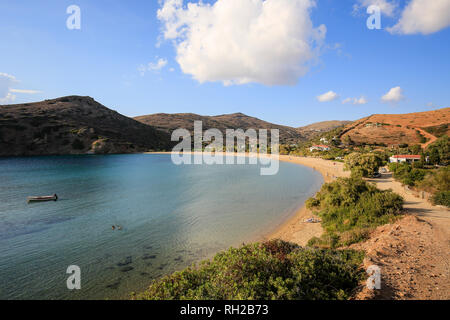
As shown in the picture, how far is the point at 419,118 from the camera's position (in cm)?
9300

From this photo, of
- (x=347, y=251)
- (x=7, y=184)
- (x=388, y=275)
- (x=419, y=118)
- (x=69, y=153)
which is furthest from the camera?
(x=69, y=153)

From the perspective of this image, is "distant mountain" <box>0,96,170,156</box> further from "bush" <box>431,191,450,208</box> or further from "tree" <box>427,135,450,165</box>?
"tree" <box>427,135,450,165</box>

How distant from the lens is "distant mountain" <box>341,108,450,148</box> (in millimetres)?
78312

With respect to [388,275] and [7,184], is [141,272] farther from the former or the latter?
[7,184]

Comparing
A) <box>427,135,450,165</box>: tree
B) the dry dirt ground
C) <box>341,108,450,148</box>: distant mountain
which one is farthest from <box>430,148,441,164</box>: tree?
<box>341,108,450,148</box>: distant mountain

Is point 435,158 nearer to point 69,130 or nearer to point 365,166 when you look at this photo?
point 365,166

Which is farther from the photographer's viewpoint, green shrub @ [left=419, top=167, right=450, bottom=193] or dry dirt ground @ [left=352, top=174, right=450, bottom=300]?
green shrub @ [left=419, top=167, right=450, bottom=193]

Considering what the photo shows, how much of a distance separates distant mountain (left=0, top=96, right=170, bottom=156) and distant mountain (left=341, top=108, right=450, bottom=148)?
108 meters

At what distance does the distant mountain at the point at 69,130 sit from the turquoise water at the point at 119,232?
8058 centimetres

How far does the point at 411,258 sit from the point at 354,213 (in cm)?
601

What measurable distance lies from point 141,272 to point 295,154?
9042 centimetres

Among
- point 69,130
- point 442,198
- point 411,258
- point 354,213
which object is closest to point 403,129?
point 442,198
